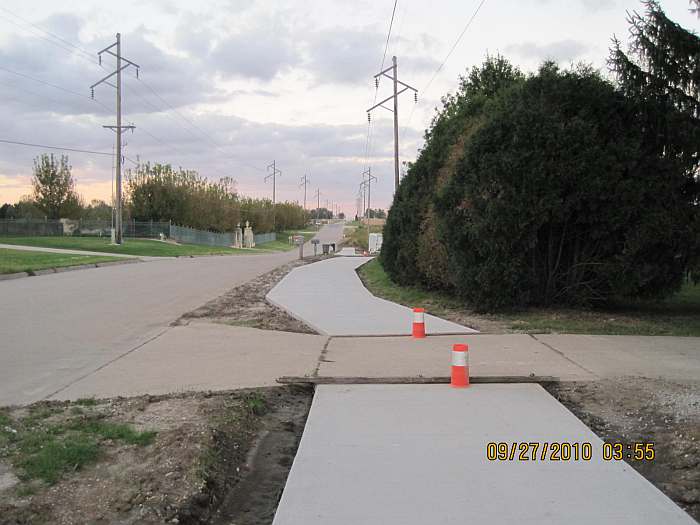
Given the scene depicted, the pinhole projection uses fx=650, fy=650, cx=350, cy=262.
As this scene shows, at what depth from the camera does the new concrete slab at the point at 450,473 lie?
4270 millimetres

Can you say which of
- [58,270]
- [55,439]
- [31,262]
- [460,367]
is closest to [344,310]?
[460,367]

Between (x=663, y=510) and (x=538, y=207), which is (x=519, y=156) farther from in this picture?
(x=663, y=510)

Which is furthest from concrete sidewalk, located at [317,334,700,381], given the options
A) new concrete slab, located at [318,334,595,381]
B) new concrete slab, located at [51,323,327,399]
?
new concrete slab, located at [51,323,327,399]

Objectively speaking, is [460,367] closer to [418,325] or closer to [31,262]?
[418,325]

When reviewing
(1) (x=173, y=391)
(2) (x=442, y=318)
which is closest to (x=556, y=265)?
(2) (x=442, y=318)

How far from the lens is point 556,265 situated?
14.4 m

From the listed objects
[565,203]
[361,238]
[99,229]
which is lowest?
[361,238]

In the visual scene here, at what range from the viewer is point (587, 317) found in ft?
44.1

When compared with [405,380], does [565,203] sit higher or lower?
higher

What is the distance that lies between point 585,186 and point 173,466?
1032 cm

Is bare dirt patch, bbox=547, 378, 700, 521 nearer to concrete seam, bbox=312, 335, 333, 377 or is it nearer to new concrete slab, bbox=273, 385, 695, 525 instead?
new concrete slab, bbox=273, 385, 695, 525

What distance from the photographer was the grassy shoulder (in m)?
12.0

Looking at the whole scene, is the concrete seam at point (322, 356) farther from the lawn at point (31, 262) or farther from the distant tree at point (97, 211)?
the distant tree at point (97, 211)
